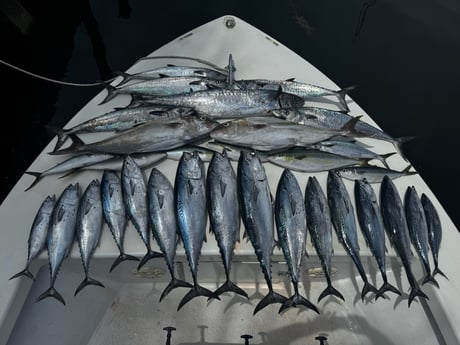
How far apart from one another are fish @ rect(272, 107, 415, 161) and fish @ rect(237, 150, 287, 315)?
488 mm

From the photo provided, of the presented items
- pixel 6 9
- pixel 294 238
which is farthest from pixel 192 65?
pixel 6 9

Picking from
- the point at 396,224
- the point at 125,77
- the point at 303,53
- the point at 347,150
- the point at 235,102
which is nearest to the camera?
the point at 396,224

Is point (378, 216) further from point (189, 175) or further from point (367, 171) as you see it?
point (189, 175)

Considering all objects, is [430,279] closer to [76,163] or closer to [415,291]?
[415,291]

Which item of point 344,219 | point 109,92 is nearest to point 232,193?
point 344,219

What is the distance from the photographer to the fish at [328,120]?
2.54m

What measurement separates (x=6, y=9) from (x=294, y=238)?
4.23 meters

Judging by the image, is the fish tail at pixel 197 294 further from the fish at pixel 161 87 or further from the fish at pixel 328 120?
the fish at pixel 161 87

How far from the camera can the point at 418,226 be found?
2.22 m

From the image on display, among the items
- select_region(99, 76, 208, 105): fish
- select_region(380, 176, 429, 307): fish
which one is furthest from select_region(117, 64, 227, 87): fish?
select_region(380, 176, 429, 307): fish

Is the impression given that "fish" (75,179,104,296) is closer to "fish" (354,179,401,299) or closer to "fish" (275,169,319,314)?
"fish" (275,169,319,314)

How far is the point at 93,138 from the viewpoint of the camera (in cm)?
256

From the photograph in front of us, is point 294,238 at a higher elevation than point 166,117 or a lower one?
lower

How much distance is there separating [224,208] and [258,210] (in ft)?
0.67
